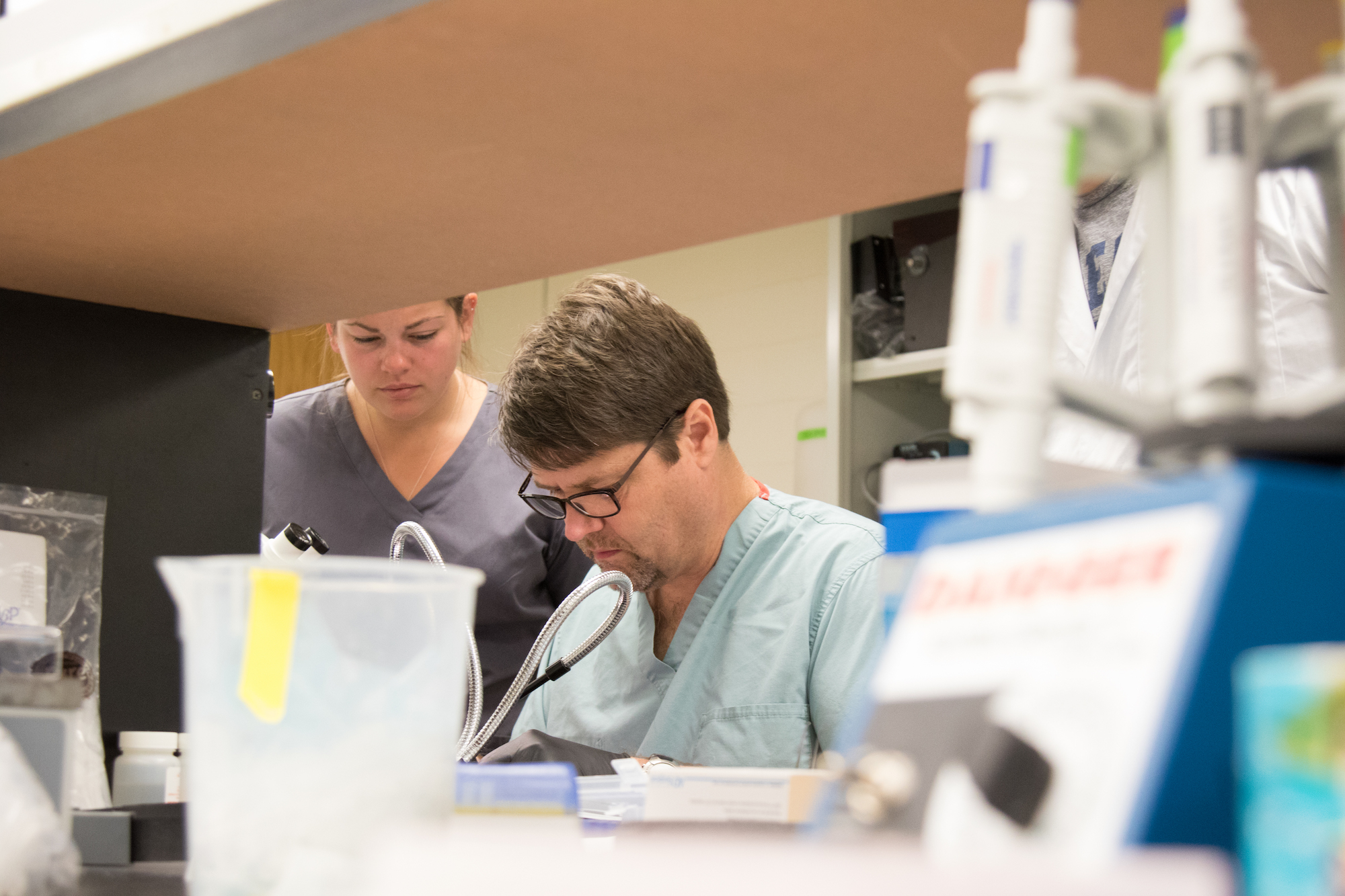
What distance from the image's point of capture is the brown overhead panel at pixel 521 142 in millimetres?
644

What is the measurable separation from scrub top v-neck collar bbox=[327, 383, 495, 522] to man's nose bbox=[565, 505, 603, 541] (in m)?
0.49

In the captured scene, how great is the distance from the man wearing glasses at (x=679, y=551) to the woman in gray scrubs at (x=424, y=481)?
12.5 inches

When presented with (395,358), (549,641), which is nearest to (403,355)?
(395,358)

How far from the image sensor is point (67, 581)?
1162mm

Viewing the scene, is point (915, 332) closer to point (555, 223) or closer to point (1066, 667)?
point (555, 223)

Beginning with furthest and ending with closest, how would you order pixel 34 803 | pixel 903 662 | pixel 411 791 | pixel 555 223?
pixel 555 223
pixel 34 803
pixel 411 791
pixel 903 662

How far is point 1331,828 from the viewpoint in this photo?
30 centimetres

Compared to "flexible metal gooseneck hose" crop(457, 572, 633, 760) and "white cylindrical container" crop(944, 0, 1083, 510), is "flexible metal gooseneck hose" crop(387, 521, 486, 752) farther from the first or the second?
"white cylindrical container" crop(944, 0, 1083, 510)

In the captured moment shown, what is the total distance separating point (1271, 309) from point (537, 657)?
1.01 metres

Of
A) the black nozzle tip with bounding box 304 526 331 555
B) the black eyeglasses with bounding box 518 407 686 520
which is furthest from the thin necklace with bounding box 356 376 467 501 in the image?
the black nozzle tip with bounding box 304 526 331 555

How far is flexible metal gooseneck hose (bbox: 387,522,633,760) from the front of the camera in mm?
1585

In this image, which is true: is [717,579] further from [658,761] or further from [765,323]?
[765,323]

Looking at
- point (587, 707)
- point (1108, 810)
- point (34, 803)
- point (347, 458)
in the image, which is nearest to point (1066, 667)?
point (1108, 810)

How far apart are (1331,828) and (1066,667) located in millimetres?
91
